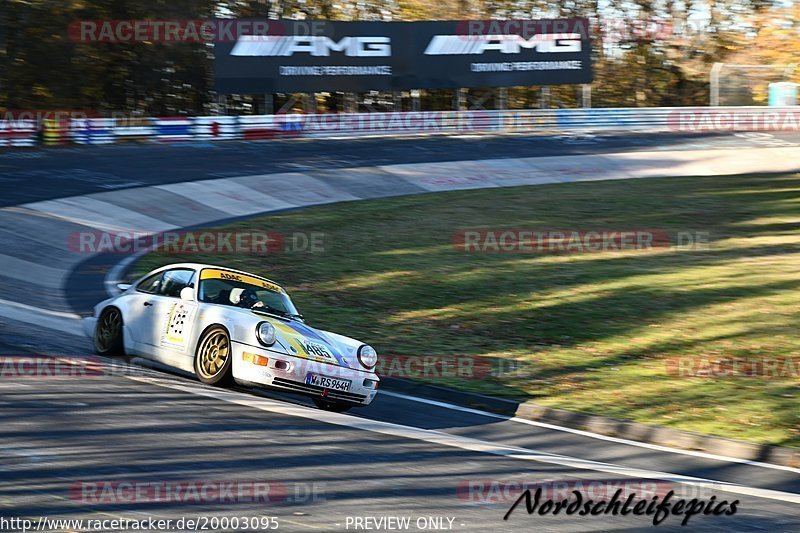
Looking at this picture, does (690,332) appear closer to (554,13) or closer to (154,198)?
(154,198)

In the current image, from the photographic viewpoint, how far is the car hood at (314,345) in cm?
904

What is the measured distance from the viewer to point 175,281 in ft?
33.5

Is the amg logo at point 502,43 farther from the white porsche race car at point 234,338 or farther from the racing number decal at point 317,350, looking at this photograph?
the racing number decal at point 317,350

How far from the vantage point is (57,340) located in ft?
36.8

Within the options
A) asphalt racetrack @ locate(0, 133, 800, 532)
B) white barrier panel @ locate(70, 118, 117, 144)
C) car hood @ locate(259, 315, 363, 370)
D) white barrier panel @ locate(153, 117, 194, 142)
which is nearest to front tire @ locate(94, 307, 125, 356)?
asphalt racetrack @ locate(0, 133, 800, 532)

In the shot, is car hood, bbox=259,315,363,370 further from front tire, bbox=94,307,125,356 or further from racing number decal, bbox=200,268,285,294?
front tire, bbox=94,307,125,356

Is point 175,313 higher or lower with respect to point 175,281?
lower

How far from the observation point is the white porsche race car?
8.95 m

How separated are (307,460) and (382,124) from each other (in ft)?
102

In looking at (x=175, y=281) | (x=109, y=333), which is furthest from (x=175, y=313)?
(x=109, y=333)

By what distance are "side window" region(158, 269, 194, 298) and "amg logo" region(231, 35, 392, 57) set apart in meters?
27.1

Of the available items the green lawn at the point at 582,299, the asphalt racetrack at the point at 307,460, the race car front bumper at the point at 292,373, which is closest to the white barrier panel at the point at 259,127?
the green lawn at the point at 582,299

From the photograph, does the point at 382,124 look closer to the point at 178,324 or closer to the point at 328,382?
the point at 178,324

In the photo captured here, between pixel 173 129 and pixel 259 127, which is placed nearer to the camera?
pixel 173 129
